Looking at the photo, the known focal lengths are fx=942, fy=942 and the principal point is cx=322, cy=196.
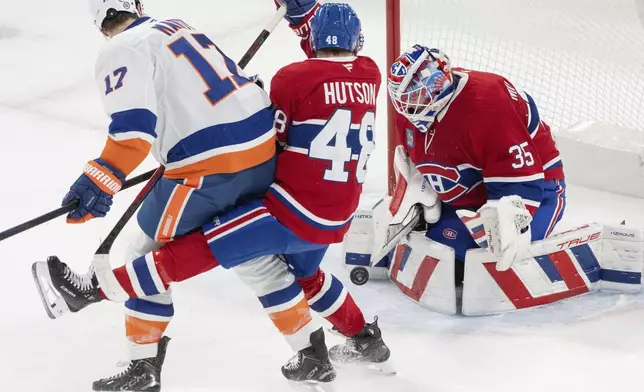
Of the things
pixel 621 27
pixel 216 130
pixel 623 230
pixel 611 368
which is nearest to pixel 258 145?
pixel 216 130

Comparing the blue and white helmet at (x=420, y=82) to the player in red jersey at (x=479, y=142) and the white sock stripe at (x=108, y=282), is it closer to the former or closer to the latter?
the player in red jersey at (x=479, y=142)

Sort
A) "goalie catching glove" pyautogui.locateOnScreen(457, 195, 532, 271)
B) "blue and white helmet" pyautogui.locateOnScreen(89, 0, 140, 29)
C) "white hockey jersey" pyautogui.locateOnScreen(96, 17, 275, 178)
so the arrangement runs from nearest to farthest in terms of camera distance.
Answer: "white hockey jersey" pyautogui.locateOnScreen(96, 17, 275, 178) → "blue and white helmet" pyautogui.locateOnScreen(89, 0, 140, 29) → "goalie catching glove" pyautogui.locateOnScreen(457, 195, 532, 271)

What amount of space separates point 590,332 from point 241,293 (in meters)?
1.08

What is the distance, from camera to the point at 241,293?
302cm

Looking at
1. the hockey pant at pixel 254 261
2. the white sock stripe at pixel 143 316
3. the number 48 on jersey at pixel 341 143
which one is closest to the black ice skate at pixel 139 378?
the white sock stripe at pixel 143 316

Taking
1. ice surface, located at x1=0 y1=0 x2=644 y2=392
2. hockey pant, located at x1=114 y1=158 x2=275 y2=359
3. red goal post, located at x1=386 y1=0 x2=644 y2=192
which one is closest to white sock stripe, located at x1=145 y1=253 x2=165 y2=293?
hockey pant, located at x1=114 y1=158 x2=275 y2=359

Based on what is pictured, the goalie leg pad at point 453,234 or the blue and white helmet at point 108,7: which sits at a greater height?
the blue and white helmet at point 108,7

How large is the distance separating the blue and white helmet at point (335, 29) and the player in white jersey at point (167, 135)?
0.64 feet

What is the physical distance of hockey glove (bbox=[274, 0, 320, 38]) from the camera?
2.79 metres

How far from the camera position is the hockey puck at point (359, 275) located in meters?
3.08

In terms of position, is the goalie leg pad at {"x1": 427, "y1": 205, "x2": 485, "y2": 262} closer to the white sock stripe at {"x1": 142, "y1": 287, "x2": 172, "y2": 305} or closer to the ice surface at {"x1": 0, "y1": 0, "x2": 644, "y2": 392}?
the ice surface at {"x1": 0, "y1": 0, "x2": 644, "y2": 392}

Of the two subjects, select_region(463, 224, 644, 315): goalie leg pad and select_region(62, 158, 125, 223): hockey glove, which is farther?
select_region(463, 224, 644, 315): goalie leg pad

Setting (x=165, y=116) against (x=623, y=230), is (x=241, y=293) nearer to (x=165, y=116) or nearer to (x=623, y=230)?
(x=165, y=116)

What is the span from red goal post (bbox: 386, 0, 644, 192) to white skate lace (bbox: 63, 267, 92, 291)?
1.58 metres
